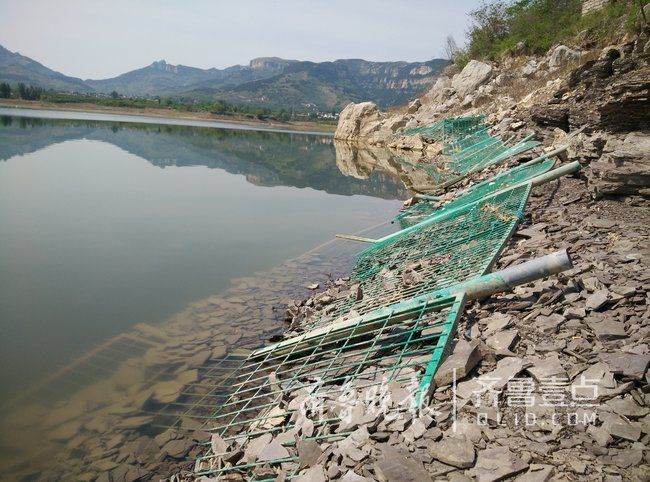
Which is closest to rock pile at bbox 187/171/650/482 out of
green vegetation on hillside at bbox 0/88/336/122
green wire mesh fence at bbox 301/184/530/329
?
green wire mesh fence at bbox 301/184/530/329

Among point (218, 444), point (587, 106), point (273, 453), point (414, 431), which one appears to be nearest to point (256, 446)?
point (273, 453)

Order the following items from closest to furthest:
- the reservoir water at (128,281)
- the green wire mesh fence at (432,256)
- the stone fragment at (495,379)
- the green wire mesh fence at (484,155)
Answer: the stone fragment at (495,379)
the reservoir water at (128,281)
the green wire mesh fence at (432,256)
the green wire mesh fence at (484,155)

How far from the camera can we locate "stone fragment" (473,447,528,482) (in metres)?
2.64

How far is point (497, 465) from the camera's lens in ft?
8.98

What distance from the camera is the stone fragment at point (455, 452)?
2812mm

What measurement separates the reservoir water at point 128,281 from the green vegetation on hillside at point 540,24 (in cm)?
1800

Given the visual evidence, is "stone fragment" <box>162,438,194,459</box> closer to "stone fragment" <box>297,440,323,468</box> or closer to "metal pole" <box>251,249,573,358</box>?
"stone fragment" <box>297,440,323,468</box>

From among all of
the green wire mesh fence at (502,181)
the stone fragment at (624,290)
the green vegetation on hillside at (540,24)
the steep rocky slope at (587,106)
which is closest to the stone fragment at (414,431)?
the stone fragment at (624,290)

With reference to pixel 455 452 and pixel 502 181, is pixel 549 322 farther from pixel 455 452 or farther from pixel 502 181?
pixel 502 181

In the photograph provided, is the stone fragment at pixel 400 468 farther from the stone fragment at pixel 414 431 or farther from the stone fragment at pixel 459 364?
the stone fragment at pixel 459 364

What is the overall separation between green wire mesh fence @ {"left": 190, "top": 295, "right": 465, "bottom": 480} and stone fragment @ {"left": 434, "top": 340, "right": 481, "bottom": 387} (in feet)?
0.27

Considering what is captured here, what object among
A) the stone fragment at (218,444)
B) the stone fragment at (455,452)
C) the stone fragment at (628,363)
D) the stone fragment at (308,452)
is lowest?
the stone fragment at (218,444)

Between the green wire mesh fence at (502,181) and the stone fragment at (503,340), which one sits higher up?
the green wire mesh fence at (502,181)

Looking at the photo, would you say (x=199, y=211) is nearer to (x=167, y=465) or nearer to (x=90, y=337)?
(x=90, y=337)
